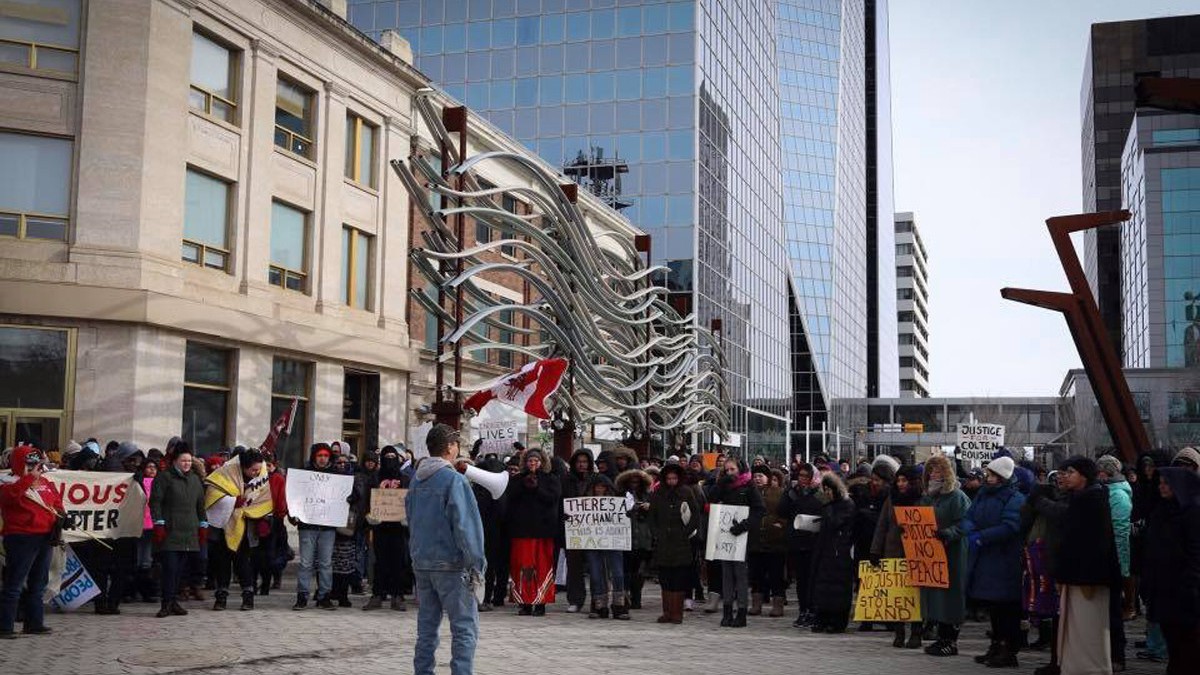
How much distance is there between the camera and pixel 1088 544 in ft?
32.4

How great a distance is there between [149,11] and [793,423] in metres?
75.5

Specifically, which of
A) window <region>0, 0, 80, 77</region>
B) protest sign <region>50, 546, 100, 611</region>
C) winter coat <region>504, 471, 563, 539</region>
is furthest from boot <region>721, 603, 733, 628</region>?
window <region>0, 0, 80, 77</region>

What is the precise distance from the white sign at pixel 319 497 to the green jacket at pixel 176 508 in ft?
3.85

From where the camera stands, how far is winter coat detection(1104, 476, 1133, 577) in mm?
12172

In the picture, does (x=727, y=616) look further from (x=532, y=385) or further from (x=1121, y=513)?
(x=532, y=385)

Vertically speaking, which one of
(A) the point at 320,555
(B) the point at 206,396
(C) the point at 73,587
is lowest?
(C) the point at 73,587

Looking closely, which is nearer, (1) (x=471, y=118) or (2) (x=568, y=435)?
(2) (x=568, y=435)

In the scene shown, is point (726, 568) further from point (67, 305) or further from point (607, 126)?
point (607, 126)

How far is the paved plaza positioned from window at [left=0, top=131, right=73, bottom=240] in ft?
34.7

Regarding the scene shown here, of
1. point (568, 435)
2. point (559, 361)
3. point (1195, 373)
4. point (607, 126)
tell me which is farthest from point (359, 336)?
point (1195, 373)

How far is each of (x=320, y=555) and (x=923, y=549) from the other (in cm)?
754

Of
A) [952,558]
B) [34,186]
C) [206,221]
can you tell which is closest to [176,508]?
[952,558]

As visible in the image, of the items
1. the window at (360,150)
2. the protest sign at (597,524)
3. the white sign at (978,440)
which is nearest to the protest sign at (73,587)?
the protest sign at (597,524)

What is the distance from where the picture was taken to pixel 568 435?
2516 centimetres
